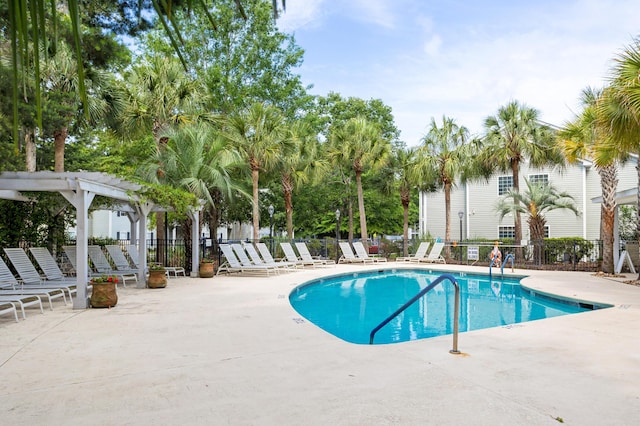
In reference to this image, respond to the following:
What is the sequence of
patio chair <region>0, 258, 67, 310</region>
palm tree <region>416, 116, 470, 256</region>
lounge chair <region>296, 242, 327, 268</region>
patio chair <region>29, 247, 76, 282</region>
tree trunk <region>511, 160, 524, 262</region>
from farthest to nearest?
1. palm tree <region>416, 116, 470, 256</region>
2. tree trunk <region>511, 160, 524, 262</region>
3. lounge chair <region>296, 242, 327, 268</region>
4. patio chair <region>29, 247, 76, 282</region>
5. patio chair <region>0, 258, 67, 310</region>

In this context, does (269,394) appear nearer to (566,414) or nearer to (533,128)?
(566,414)

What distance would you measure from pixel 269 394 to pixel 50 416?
1.64 m

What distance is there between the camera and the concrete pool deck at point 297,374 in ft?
11.4

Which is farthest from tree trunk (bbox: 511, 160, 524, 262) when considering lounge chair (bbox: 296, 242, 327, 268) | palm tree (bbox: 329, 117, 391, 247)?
lounge chair (bbox: 296, 242, 327, 268)

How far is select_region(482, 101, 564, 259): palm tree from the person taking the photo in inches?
765

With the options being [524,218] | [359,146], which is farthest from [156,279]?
[524,218]

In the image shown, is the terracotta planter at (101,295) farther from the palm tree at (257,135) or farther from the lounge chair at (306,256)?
the lounge chair at (306,256)

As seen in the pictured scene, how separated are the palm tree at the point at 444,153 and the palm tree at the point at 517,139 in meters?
1.61

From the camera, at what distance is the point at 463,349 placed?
5.41 meters

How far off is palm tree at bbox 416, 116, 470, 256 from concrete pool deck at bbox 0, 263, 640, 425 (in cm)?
1496

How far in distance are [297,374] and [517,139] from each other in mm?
17873

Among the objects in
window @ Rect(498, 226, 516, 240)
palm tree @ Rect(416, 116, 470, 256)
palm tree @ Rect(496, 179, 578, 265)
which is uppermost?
palm tree @ Rect(416, 116, 470, 256)

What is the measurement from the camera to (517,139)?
19438 mm

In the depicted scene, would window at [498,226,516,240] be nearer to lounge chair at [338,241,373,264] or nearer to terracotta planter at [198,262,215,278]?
lounge chair at [338,241,373,264]
